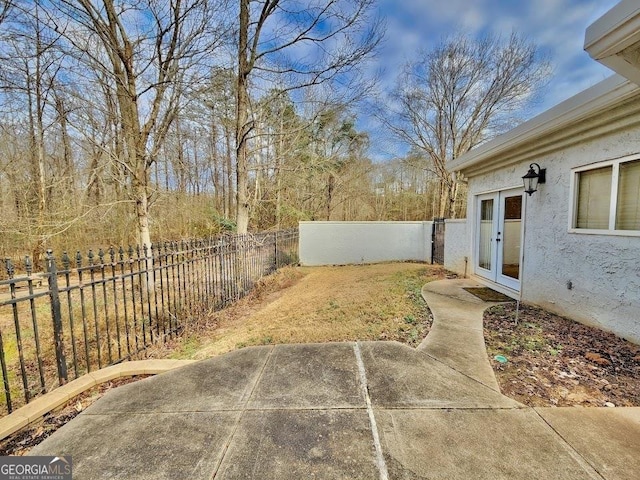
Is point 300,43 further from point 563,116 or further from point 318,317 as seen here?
point 318,317

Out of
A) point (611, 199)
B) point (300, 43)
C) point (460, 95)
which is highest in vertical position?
point (460, 95)

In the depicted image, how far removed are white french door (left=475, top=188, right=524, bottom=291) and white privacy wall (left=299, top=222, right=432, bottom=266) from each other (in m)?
4.07

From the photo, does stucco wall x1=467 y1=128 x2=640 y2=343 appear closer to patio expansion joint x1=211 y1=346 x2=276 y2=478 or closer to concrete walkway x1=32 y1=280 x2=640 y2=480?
concrete walkway x1=32 y1=280 x2=640 y2=480

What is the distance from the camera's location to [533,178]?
4.73 metres

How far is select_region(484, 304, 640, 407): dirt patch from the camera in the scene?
7.93ft

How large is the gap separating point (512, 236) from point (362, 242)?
5680mm

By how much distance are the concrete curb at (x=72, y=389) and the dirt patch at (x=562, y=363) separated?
10.9ft

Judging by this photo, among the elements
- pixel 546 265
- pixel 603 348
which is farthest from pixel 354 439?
pixel 546 265

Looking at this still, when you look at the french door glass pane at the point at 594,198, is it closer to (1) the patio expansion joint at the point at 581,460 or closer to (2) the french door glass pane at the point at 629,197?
(2) the french door glass pane at the point at 629,197

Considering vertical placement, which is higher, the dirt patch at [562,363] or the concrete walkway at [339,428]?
the concrete walkway at [339,428]

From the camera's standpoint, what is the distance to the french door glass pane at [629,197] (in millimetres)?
3344

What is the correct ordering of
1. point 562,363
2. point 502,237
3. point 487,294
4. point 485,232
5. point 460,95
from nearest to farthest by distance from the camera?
point 562,363, point 487,294, point 502,237, point 485,232, point 460,95

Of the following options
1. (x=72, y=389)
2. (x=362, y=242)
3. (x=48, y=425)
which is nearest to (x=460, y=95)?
(x=362, y=242)

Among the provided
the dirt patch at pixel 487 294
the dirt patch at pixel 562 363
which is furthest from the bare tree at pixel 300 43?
the dirt patch at pixel 562 363
